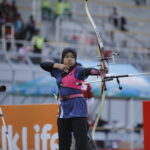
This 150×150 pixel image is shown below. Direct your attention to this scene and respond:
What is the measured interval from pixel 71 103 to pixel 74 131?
379 mm

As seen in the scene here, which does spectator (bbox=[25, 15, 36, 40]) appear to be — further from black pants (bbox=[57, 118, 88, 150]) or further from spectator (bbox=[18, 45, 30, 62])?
black pants (bbox=[57, 118, 88, 150])

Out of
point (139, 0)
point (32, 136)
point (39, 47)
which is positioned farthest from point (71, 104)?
point (139, 0)

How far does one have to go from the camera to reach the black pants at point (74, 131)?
9.04 meters

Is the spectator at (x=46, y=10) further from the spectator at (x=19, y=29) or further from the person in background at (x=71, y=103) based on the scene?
the person in background at (x=71, y=103)

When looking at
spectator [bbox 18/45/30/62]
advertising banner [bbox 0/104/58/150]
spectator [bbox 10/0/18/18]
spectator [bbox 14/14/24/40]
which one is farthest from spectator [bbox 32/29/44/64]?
advertising banner [bbox 0/104/58/150]

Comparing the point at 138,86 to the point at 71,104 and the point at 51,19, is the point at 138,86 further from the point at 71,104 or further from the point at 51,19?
the point at 51,19

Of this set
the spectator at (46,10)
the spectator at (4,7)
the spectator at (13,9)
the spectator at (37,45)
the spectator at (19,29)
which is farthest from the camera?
the spectator at (46,10)

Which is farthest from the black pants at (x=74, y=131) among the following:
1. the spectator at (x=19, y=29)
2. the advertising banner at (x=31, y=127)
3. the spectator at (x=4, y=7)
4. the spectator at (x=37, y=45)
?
the spectator at (x=4, y=7)

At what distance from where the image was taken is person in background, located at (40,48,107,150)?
356 inches

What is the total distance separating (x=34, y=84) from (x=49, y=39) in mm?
7668

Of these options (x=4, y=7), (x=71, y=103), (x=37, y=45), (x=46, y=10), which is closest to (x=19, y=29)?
(x=4, y=7)

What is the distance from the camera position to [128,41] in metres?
27.8

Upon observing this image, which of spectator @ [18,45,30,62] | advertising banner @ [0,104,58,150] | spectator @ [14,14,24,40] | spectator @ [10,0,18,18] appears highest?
spectator @ [10,0,18,18]

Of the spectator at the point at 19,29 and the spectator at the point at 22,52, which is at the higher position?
the spectator at the point at 19,29
